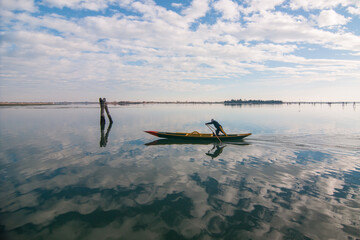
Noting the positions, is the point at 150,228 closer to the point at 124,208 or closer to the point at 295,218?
A: the point at 124,208

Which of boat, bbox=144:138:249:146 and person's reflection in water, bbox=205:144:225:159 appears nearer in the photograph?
person's reflection in water, bbox=205:144:225:159

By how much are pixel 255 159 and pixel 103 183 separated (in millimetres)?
9504

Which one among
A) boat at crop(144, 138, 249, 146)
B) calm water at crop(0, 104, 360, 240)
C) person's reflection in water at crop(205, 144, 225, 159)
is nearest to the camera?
calm water at crop(0, 104, 360, 240)

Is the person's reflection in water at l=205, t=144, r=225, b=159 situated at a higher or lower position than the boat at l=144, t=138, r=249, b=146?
lower

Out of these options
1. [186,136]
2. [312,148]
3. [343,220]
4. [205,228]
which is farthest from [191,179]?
[312,148]

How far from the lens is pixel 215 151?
1522 cm

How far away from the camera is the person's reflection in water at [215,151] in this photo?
13992 mm

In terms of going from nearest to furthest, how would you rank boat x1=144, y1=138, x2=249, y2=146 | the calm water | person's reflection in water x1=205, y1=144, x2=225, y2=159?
the calm water < person's reflection in water x1=205, y1=144, x2=225, y2=159 < boat x1=144, y1=138, x2=249, y2=146

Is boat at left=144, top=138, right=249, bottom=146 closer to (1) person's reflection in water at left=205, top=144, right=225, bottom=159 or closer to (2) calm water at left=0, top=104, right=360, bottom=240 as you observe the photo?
(1) person's reflection in water at left=205, top=144, right=225, bottom=159

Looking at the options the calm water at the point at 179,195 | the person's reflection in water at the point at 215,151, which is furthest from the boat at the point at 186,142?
the calm water at the point at 179,195

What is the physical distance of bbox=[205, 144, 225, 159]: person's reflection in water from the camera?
14.0 metres

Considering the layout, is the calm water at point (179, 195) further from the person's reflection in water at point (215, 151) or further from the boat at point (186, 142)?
the boat at point (186, 142)

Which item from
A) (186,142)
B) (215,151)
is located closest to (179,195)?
(215,151)

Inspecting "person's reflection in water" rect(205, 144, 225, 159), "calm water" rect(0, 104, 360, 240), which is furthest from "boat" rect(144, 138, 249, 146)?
"calm water" rect(0, 104, 360, 240)
